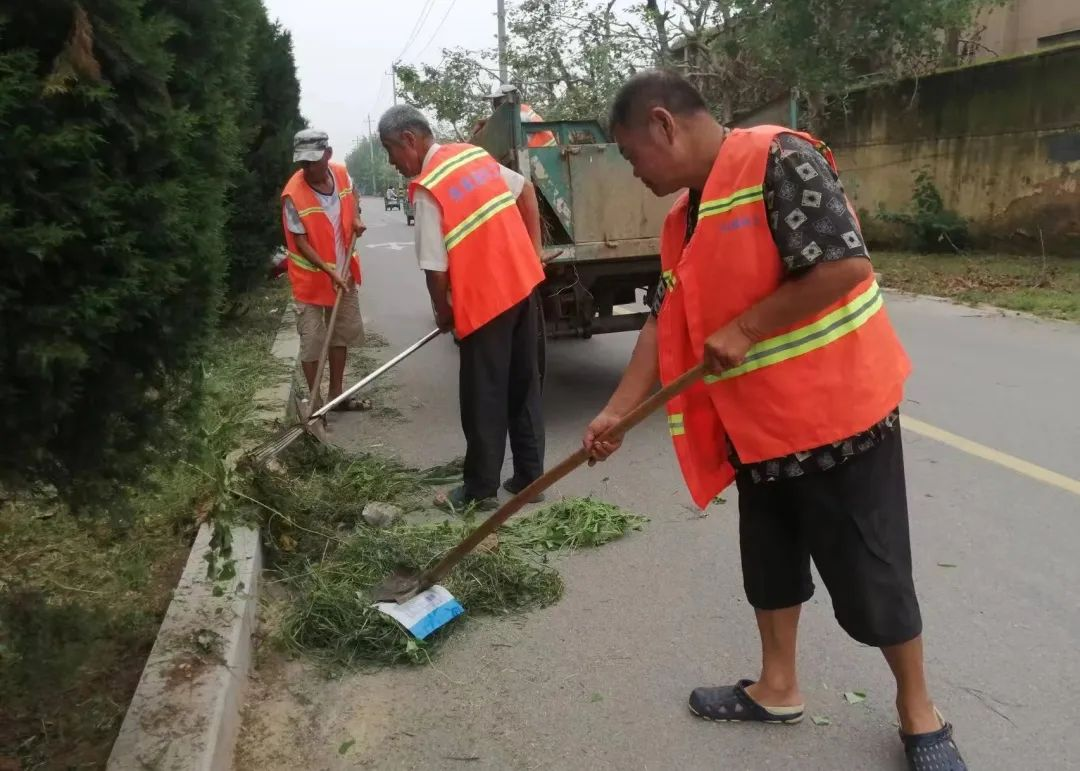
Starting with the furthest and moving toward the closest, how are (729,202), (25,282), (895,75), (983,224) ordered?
1. (895,75)
2. (983,224)
3. (729,202)
4. (25,282)

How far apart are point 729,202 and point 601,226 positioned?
336 cm

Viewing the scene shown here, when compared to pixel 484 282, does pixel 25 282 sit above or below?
above

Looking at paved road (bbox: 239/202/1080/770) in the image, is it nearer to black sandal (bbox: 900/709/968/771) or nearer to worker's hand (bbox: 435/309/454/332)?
black sandal (bbox: 900/709/968/771)

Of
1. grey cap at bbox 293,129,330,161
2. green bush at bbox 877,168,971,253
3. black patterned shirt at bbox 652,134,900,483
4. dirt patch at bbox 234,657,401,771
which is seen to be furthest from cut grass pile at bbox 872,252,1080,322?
dirt patch at bbox 234,657,401,771

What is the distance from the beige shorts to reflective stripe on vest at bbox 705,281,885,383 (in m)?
4.12

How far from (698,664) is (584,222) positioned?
3117 millimetres

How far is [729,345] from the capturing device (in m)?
2.01

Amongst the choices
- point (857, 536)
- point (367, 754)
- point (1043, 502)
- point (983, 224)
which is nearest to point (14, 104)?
point (367, 754)

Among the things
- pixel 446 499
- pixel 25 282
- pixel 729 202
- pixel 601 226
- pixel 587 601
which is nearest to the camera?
pixel 25 282

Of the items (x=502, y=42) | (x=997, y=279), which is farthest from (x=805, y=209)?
(x=502, y=42)

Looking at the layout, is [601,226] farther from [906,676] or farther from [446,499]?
[906,676]

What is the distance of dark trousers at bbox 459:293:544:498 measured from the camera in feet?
13.4

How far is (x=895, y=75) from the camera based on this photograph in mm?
13016

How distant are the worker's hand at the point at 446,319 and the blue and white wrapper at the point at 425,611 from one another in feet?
4.66
